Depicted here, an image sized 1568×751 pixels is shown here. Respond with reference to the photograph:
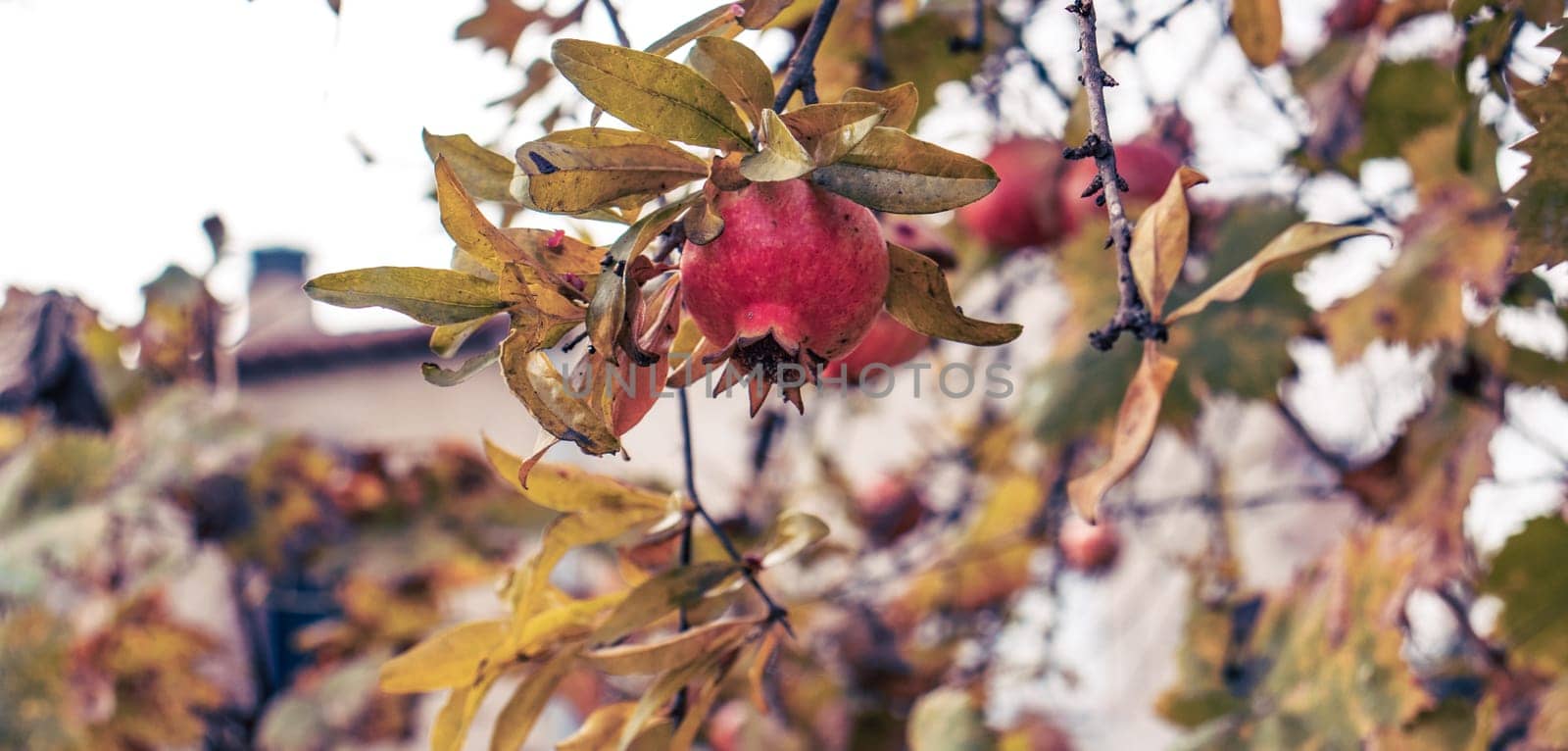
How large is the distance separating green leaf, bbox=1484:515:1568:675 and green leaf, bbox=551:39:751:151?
3.73 ft

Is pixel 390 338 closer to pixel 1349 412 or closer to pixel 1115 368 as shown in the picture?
pixel 1349 412

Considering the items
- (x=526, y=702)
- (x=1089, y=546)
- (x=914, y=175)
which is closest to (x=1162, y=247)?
(x=914, y=175)

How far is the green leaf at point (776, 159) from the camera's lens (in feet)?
1.84

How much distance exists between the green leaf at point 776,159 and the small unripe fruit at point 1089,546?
8.14ft

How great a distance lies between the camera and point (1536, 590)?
4.43 feet

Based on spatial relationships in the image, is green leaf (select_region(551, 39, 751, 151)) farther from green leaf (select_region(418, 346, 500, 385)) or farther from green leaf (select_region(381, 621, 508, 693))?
green leaf (select_region(381, 621, 508, 693))

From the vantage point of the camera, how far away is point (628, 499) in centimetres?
84

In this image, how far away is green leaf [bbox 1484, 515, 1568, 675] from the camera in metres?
1.35

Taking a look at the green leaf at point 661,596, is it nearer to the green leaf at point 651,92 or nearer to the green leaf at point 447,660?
the green leaf at point 447,660

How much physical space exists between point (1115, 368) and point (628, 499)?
3.60 feet

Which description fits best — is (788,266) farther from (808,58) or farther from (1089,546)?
(1089,546)

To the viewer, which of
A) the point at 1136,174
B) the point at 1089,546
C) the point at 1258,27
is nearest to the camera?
the point at 1258,27

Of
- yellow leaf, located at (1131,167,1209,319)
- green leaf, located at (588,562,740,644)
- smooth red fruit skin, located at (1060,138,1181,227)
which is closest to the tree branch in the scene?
yellow leaf, located at (1131,167,1209,319)

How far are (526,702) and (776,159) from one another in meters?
0.45
